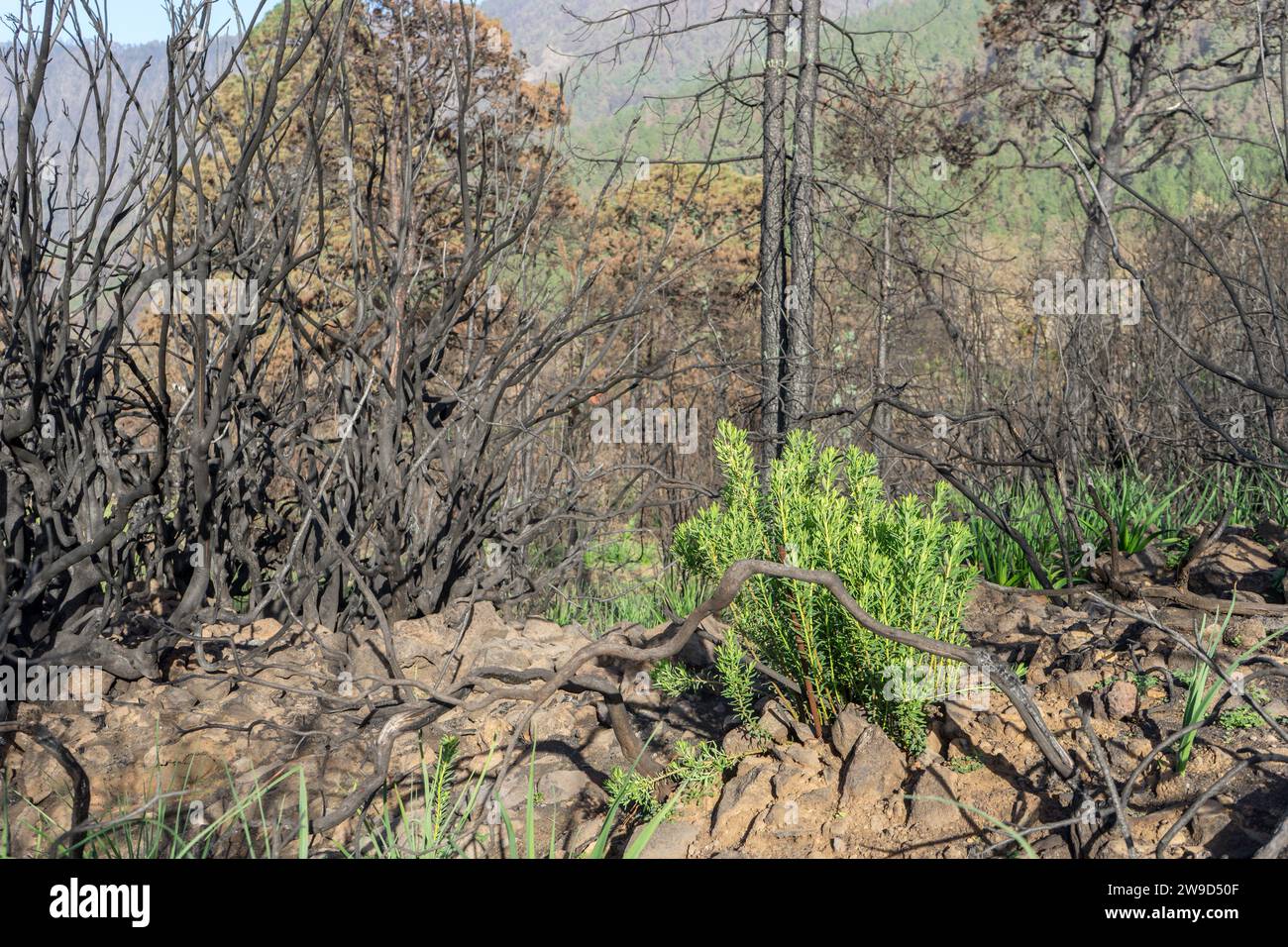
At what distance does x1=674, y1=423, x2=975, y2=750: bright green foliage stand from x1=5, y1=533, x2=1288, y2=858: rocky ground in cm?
13

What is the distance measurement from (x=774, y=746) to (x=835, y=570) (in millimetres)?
493

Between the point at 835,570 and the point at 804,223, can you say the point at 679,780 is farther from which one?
the point at 804,223

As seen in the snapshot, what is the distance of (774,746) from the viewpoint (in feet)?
8.91

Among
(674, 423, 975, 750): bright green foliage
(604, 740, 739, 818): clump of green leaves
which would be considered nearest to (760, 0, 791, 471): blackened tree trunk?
(674, 423, 975, 750): bright green foliage

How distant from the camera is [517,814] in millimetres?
2742

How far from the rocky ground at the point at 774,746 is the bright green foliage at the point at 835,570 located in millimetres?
127

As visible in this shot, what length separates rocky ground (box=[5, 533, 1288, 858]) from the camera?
2.30 metres

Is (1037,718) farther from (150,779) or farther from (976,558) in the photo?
(150,779)

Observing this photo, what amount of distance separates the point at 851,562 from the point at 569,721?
1.18 m

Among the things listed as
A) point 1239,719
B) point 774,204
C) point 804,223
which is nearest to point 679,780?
point 1239,719

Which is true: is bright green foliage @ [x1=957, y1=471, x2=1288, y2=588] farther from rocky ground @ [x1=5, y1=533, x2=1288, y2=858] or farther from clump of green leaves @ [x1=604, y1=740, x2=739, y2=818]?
clump of green leaves @ [x1=604, y1=740, x2=739, y2=818]

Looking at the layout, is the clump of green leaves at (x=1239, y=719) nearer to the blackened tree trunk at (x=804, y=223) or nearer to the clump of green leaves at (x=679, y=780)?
the clump of green leaves at (x=679, y=780)

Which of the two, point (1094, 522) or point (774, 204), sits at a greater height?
point (774, 204)

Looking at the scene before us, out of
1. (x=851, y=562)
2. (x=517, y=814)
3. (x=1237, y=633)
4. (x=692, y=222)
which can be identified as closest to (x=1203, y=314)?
(x=1237, y=633)
